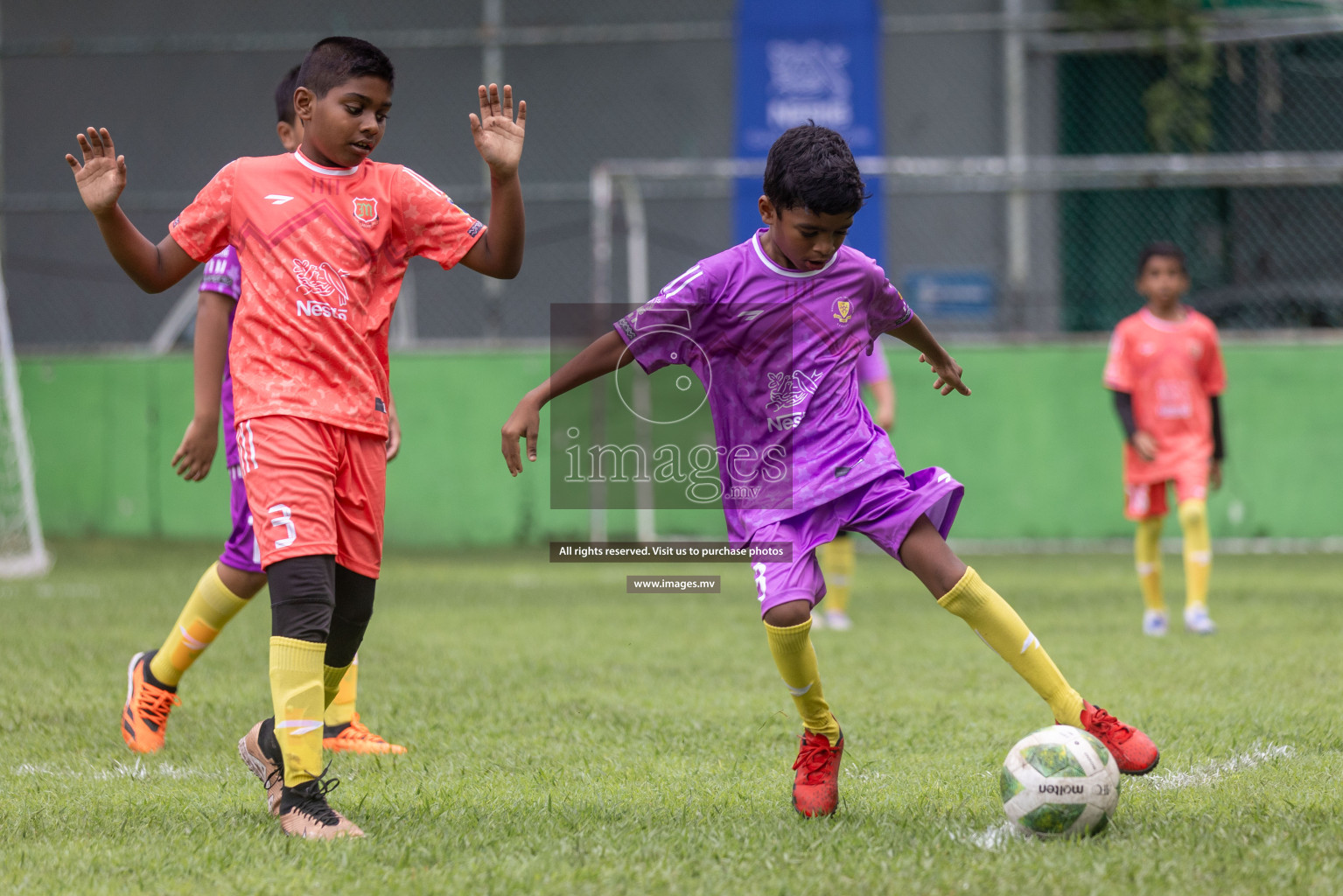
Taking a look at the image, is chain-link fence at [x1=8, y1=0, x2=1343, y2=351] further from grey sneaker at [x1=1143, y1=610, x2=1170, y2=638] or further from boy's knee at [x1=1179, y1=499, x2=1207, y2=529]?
grey sneaker at [x1=1143, y1=610, x2=1170, y2=638]

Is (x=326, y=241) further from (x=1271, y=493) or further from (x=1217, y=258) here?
(x=1217, y=258)

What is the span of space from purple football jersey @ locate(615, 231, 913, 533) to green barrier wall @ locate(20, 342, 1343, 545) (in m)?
8.32

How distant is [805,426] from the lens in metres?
3.64

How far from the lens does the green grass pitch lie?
291 cm

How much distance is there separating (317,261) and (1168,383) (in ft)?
17.7

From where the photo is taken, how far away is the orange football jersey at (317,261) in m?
3.46

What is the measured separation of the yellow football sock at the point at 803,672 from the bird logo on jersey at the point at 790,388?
55 centimetres

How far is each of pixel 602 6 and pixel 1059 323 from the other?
6.06m

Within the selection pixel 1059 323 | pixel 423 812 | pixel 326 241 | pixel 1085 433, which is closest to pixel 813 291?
pixel 326 241

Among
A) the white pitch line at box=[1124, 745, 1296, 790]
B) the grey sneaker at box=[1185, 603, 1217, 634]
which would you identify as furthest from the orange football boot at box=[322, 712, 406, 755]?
the grey sneaker at box=[1185, 603, 1217, 634]

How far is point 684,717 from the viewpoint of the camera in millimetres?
4871

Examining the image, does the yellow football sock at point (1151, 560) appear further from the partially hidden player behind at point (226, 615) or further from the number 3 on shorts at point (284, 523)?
the number 3 on shorts at point (284, 523)

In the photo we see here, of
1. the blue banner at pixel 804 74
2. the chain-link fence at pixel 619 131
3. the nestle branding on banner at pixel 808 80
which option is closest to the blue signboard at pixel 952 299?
the chain-link fence at pixel 619 131

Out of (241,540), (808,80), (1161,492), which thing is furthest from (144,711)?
(808,80)
